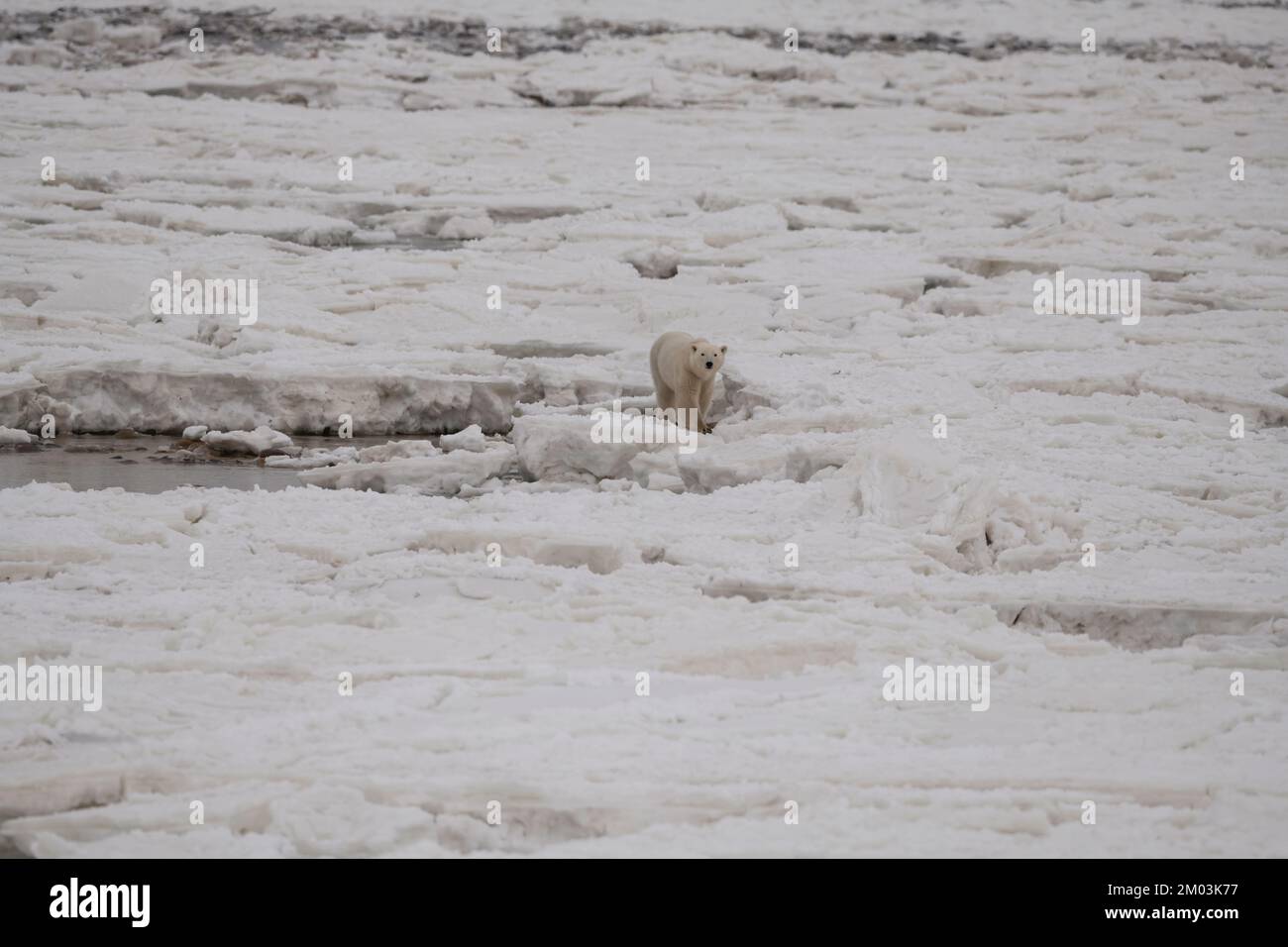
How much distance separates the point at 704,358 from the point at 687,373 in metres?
0.25

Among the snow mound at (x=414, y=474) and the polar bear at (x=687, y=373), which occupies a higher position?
the polar bear at (x=687, y=373)

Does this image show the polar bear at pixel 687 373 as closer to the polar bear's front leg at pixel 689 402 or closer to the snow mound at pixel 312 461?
the polar bear's front leg at pixel 689 402

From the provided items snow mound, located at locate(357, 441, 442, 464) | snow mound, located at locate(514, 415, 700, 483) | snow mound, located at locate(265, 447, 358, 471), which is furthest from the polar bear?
snow mound, located at locate(265, 447, 358, 471)

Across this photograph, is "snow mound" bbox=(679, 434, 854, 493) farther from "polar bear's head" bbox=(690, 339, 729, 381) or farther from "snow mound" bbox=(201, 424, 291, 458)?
"snow mound" bbox=(201, 424, 291, 458)

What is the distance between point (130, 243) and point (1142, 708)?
9.33 m

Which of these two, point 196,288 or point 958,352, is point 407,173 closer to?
point 196,288

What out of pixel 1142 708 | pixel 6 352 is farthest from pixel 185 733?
pixel 6 352

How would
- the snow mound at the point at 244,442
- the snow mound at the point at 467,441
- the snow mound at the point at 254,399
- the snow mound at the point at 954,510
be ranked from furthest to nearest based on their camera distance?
1. the snow mound at the point at 254,399
2. the snow mound at the point at 244,442
3. the snow mound at the point at 467,441
4. the snow mound at the point at 954,510

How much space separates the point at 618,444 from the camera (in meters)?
6.98

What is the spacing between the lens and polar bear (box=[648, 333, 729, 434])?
294 inches

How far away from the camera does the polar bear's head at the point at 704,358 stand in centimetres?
741

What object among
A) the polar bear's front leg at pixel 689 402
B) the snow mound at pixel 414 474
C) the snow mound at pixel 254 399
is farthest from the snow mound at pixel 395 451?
the polar bear's front leg at pixel 689 402

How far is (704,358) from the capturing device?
742 cm
